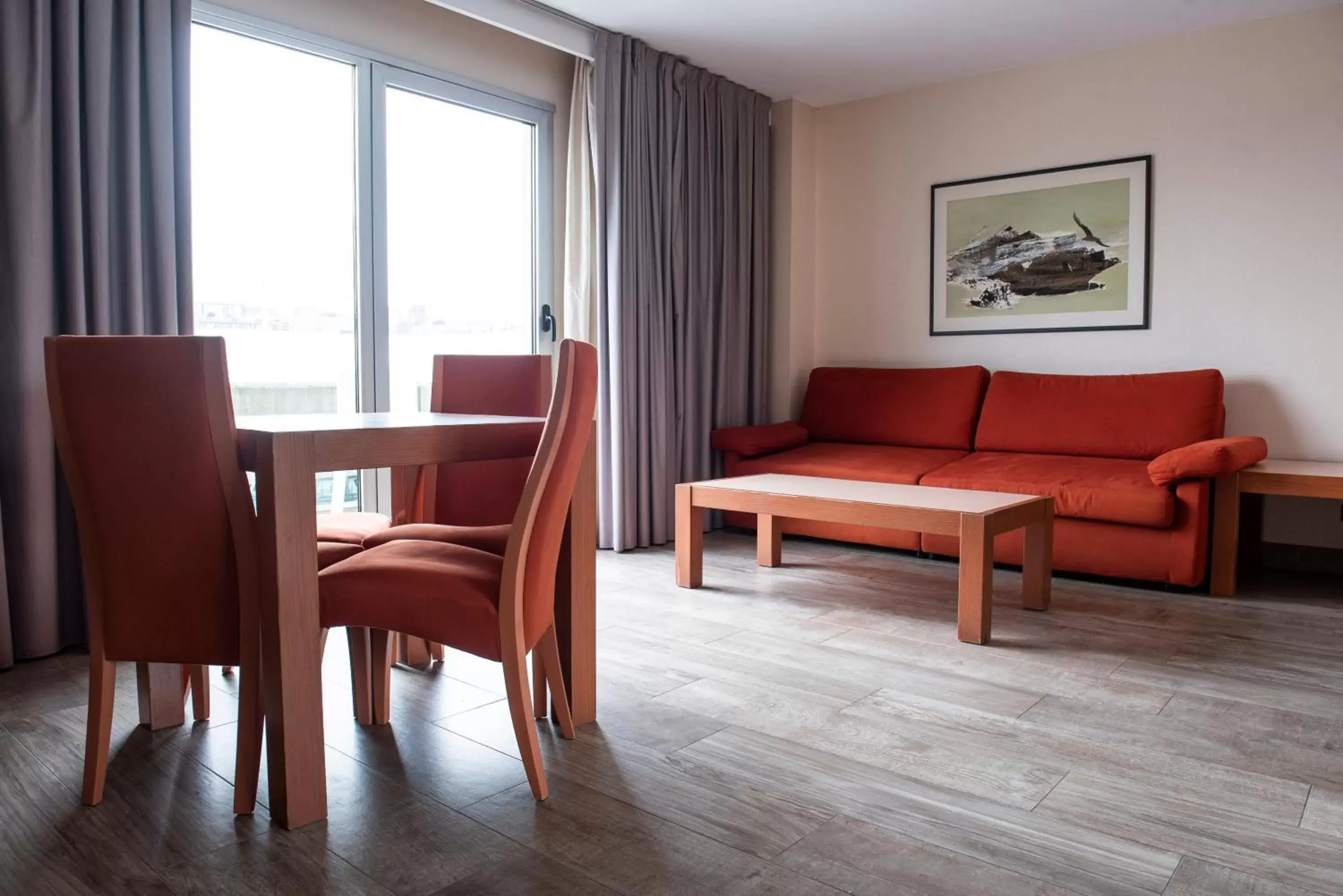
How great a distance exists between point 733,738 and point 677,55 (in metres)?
3.58

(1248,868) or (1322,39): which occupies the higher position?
(1322,39)

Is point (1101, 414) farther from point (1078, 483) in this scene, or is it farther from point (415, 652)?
point (415, 652)

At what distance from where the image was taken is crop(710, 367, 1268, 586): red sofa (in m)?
3.53

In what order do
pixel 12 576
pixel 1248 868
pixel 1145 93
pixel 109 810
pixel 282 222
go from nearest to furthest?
pixel 1248 868 → pixel 109 810 → pixel 12 576 → pixel 282 222 → pixel 1145 93

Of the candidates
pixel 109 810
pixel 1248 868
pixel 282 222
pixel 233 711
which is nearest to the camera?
pixel 1248 868

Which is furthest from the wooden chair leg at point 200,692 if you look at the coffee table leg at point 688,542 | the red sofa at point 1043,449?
the red sofa at point 1043,449

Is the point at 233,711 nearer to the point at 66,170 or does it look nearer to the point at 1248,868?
the point at 66,170

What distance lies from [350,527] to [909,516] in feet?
5.75

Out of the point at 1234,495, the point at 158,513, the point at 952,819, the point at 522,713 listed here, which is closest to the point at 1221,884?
the point at 952,819

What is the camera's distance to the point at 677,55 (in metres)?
4.60

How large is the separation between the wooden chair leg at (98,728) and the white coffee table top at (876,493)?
2.20 m

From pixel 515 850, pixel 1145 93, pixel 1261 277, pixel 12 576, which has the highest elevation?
pixel 1145 93

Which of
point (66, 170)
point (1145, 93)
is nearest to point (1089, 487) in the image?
point (1145, 93)

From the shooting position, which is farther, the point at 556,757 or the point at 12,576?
the point at 12,576
